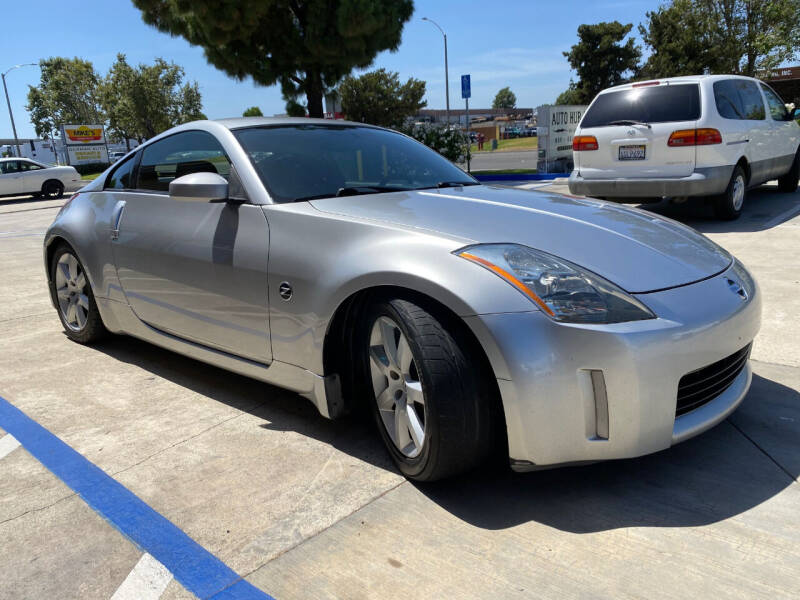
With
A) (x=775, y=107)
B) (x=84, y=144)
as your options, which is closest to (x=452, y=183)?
(x=775, y=107)

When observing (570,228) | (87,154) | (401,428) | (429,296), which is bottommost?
(401,428)

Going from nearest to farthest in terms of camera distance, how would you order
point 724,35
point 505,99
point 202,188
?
point 202,188
point 724,35
point 505,99

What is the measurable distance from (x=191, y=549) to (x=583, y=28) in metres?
54.1

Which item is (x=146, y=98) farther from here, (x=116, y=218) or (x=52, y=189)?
(x=116, y=218)

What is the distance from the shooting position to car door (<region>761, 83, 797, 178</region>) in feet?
29.0

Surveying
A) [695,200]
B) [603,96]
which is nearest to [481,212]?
[603,96]

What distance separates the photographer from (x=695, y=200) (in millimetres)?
10133

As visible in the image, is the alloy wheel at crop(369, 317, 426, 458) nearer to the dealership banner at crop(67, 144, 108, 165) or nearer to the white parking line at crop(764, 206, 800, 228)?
the white parking line at crop(764, 206, 800, 228)

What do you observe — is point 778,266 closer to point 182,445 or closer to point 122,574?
point 182,445

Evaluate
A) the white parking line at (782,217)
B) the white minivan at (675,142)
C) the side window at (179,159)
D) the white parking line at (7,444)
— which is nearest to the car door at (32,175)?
the white minivan at (675,142)

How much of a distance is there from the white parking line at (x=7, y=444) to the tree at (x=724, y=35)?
30216mm

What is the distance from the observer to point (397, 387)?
2.53m

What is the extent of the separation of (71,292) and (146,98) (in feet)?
160

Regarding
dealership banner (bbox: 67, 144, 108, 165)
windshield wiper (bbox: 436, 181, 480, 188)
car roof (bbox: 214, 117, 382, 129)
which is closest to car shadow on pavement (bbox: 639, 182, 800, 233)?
windshield wiper (bbox: 436, 181, 480, 188)
